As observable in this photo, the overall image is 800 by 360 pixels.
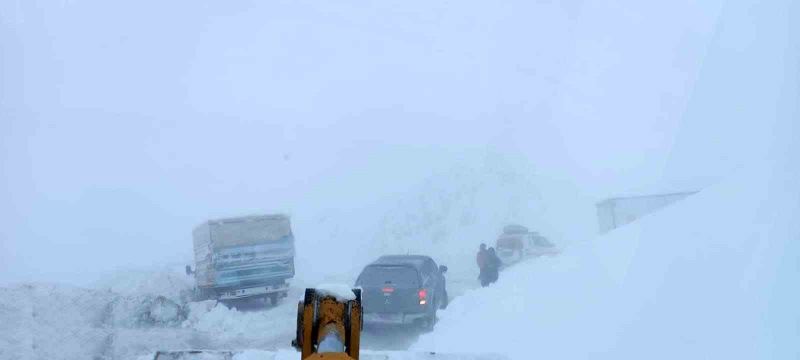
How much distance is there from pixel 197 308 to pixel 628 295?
11277 mm

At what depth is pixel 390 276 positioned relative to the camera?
14125mm

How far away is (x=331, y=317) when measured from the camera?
3613 mm

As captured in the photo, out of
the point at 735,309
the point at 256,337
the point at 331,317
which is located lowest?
the point at 256,337

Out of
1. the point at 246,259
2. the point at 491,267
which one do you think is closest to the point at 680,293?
the point at 491,267

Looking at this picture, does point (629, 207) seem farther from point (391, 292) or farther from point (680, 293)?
point (680, 293)

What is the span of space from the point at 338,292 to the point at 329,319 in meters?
0.15

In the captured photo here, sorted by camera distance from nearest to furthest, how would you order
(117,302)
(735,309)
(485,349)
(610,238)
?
(735,309) → (485,349) → (610,238) → (117,302)

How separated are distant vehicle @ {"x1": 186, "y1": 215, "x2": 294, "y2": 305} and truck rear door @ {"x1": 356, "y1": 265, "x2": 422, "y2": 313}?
5.90 meters

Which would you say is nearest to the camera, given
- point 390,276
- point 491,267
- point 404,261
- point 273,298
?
point 390,276

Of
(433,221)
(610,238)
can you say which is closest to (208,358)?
(610,238)

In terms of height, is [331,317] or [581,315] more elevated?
[331,317]

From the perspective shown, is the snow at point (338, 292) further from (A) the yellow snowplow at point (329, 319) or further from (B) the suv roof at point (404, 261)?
(B) the suv roof at point (404, 261)

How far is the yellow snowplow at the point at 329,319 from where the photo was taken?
3.58m

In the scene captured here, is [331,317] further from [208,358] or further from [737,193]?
[737,193]
